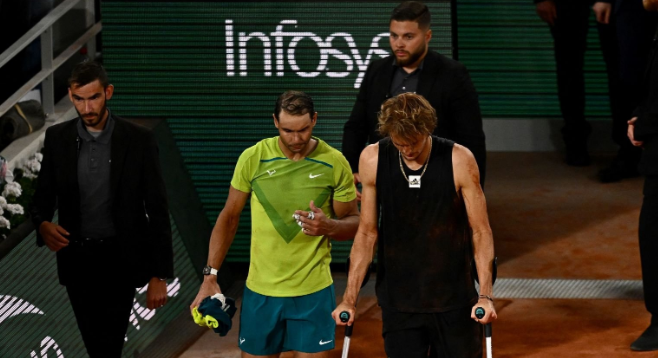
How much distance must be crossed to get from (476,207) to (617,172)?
5933 mm

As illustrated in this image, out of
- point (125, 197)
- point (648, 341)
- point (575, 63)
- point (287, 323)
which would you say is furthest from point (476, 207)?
point (575, 63)

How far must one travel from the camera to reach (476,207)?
4.69 m

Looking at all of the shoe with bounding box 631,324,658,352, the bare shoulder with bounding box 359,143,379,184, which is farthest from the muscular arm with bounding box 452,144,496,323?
the shoe with bounding box 631,324,658,352

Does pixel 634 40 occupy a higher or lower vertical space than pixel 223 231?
higher

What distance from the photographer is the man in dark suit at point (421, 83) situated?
6.54 meters

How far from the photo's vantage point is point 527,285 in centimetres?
768

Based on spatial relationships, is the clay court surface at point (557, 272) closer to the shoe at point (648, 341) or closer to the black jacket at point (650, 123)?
the shoe at point (648, 341)

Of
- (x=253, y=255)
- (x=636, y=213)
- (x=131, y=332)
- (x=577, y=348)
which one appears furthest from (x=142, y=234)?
(x=636, y=213)

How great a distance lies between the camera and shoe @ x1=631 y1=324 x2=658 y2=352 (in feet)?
20.5

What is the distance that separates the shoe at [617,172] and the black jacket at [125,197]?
5.76 meters

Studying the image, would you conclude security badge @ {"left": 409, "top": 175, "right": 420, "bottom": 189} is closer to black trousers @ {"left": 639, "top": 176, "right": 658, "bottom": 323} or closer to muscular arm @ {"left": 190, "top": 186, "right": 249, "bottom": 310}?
muscular arm @ {"left": 190, "top": 186, "right": 249, "bottom": 310}

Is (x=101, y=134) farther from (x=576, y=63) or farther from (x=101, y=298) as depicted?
(x=576, y=63)

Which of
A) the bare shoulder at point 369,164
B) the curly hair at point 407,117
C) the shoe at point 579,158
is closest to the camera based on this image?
the curly hair at point 407,117

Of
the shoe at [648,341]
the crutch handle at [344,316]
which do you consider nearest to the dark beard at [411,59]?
the shoe at [648,341]
